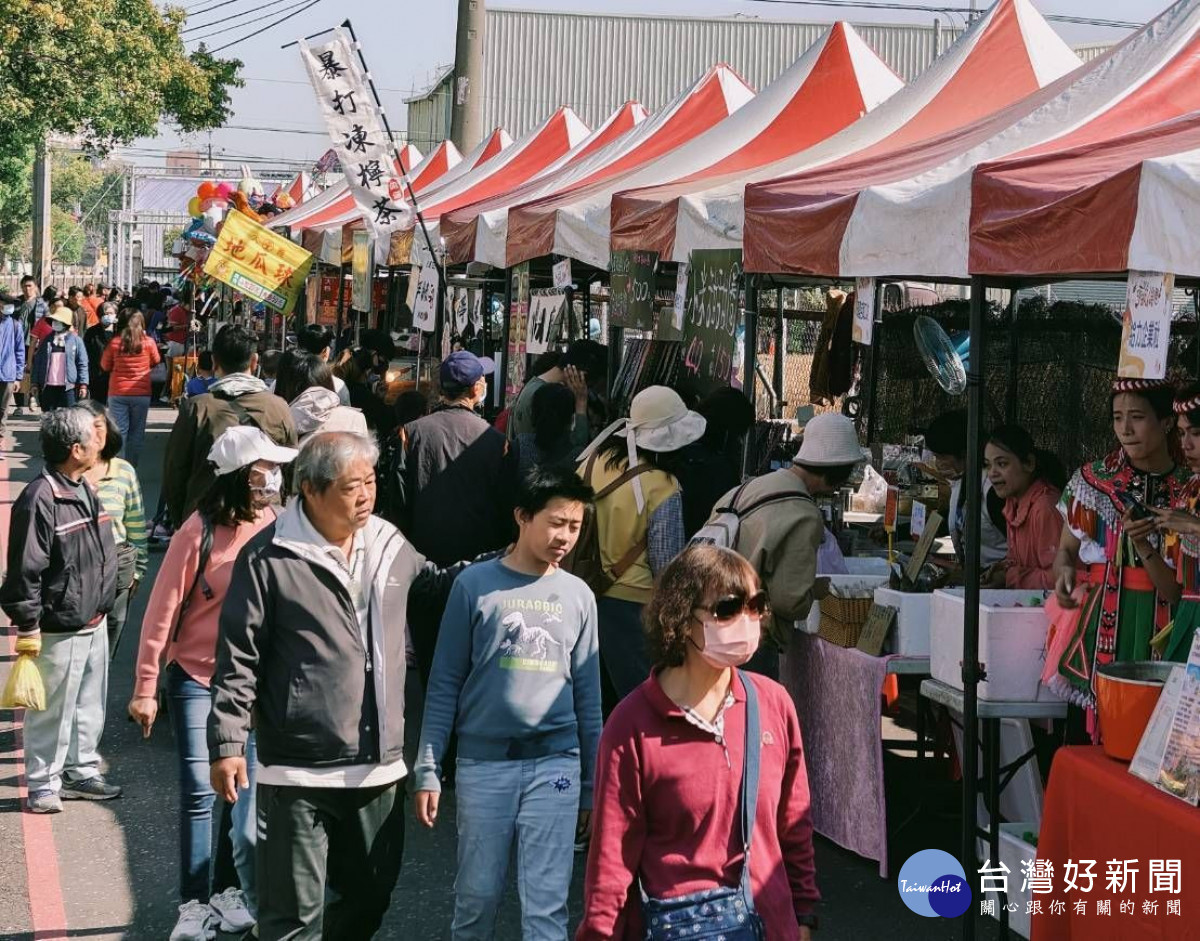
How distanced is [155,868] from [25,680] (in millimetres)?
1007

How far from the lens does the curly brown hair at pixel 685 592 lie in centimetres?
351

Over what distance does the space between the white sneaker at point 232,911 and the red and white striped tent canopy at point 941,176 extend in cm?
309

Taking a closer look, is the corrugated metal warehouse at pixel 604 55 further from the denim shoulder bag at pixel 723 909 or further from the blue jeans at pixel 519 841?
the denim shoulder bag at pixel 723 909

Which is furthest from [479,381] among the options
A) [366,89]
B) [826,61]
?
[366,89]

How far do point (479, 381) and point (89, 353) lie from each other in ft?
49.7

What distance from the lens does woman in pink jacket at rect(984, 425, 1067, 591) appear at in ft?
20.8

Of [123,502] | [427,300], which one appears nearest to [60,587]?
[123,502]

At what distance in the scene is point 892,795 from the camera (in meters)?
7.49

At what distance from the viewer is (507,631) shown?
4.46 metres

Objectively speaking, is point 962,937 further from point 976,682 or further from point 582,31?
point 582,31

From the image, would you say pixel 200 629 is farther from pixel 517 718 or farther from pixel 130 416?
pixel 130 416

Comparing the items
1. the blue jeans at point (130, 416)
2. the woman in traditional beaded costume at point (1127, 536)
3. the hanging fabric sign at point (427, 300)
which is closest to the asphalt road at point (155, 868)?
the woman in traditional beaded costume at point (1127, 536)

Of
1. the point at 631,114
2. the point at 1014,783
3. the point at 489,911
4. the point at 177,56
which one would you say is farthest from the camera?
the point at 177,56

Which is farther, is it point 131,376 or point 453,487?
point 131,376
